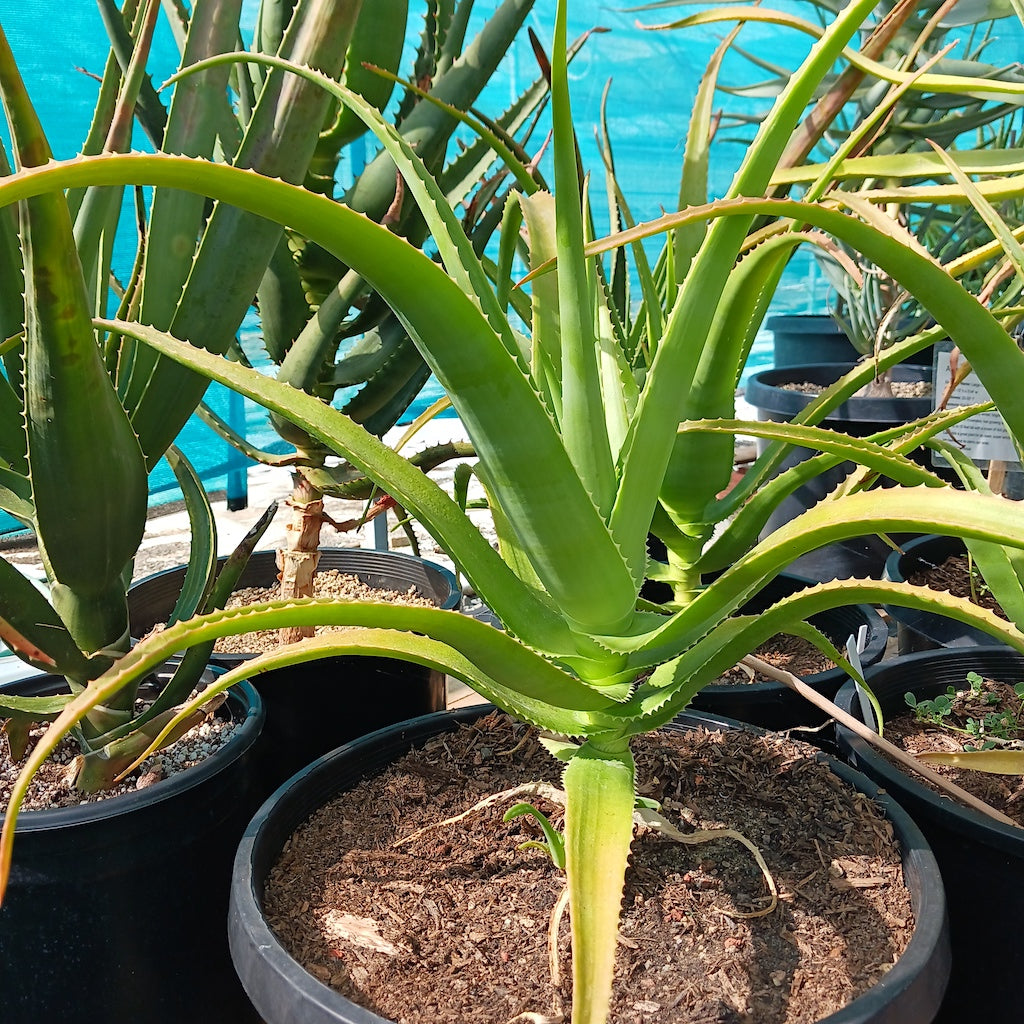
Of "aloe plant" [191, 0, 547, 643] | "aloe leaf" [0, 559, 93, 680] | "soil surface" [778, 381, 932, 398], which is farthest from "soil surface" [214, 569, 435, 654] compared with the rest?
"soil surface" [778, 381, 932, 398]

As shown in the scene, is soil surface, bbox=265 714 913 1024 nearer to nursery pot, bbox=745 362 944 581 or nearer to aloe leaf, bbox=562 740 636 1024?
aloe leaf, bbox=562 740 636 1024

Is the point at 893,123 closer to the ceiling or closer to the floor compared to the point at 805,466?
closer to the ceiling

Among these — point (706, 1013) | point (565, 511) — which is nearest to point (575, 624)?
point (565, 511)

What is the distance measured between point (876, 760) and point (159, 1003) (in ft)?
2.07

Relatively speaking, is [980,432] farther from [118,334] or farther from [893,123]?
[118,334]

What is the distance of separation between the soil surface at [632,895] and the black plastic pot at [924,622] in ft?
1.74

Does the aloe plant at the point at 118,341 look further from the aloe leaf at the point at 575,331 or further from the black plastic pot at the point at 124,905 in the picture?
the aloe leaf at the point at 575,331

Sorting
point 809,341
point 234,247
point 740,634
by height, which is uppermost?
point 234,247

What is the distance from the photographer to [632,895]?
593 mm

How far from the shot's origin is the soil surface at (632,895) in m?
0.51

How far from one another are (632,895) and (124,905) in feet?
1.34

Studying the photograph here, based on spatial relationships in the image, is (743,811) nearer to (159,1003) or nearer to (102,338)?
(159,1003)

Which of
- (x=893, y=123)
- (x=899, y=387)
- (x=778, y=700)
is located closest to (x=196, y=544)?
(x=778, y=700)

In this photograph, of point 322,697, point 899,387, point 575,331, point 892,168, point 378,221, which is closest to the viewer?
point 575,331
